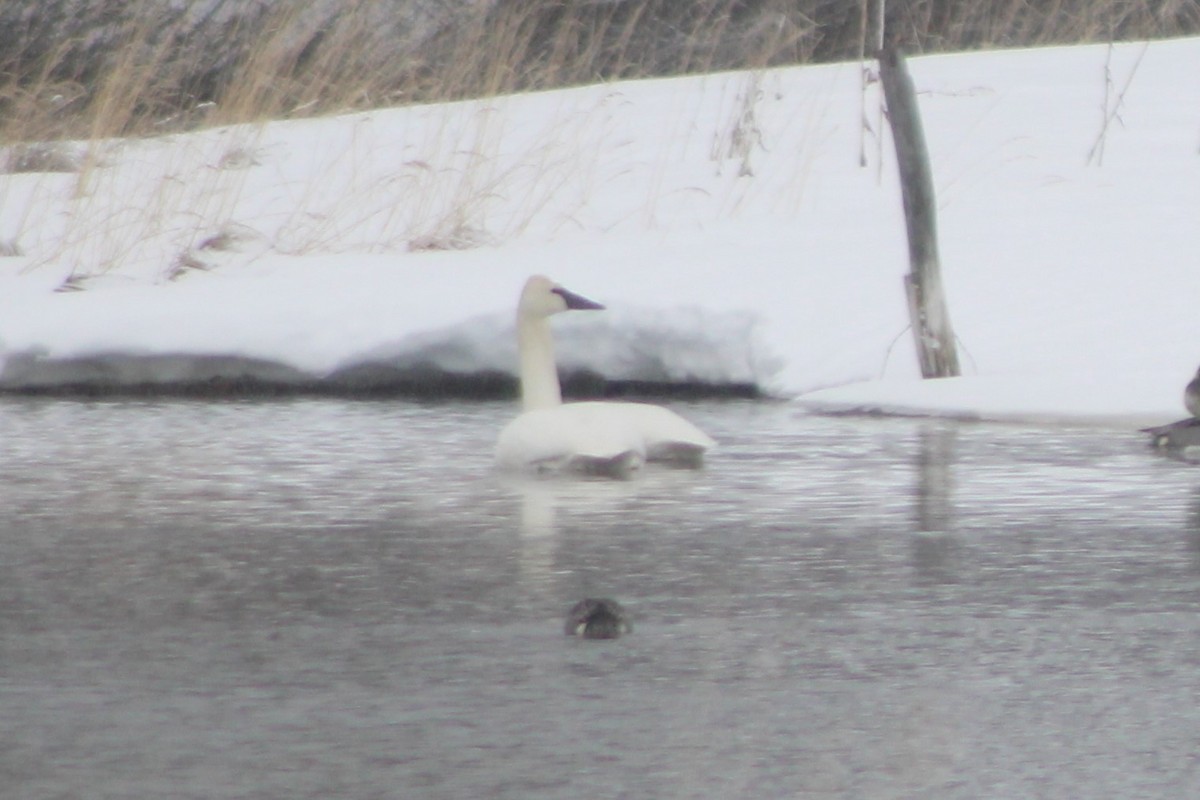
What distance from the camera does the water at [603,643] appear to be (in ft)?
12.7

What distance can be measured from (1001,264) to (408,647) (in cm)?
697

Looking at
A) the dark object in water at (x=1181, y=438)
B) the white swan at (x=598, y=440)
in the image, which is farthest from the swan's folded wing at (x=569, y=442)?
the dark object in water at (x=1181, y=438)

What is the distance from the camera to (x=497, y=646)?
4746 millimetres

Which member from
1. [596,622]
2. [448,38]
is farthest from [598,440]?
[448,38]

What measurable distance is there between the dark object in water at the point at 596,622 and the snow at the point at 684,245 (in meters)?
4.00

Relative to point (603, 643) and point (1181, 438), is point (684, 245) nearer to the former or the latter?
point (1181, 438)

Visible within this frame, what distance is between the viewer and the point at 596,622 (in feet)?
15.8

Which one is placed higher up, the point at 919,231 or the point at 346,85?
the point at 346,85

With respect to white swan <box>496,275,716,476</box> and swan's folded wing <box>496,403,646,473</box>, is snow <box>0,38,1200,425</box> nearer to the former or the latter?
white swan <box>496,275,716,476</box>

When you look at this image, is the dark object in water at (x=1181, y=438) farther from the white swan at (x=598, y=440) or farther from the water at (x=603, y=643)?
the white swan at (x=598, y=440)

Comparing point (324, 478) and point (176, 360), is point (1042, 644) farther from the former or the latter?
point (176, 360)

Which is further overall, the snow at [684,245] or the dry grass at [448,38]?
the dry grass at [448,38]

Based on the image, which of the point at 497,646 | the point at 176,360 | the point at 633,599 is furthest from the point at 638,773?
the point at 176,360

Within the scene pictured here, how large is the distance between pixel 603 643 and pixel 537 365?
3.33 meters
